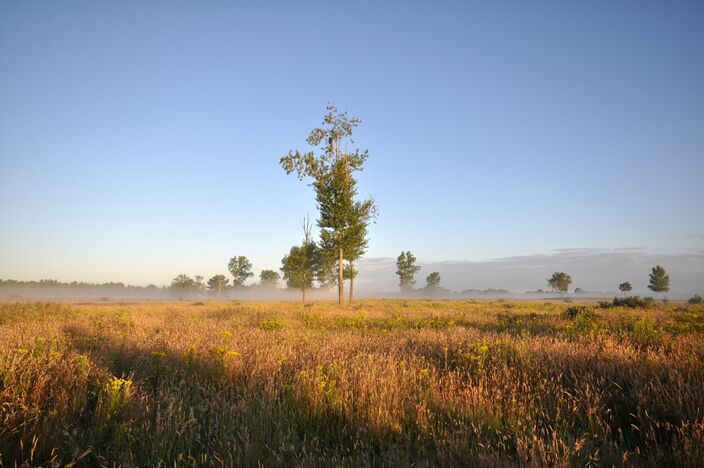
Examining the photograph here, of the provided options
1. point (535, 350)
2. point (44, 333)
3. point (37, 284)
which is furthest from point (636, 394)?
point (37, 284)

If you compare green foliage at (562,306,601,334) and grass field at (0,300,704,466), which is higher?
grass field at (0,300,704,466)

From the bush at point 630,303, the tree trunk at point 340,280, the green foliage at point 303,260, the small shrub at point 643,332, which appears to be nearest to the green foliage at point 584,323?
the small shrub at point 643,332

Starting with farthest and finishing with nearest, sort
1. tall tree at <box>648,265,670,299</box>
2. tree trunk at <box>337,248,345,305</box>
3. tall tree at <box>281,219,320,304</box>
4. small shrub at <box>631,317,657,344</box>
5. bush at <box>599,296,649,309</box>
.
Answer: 1. tall tree at <box>648,265,670,299</box>
2. tall tree at <box>281,219,320,304</box>
3. tree trunk at <box>337,248,345,305</box>
4. bush at <box>599,296,649,309</box>
5. small shrub at <box>631,317,657,344</box>

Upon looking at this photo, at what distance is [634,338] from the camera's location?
692cm

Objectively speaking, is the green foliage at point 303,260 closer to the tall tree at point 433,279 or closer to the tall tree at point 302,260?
the tall tree at point 302,260

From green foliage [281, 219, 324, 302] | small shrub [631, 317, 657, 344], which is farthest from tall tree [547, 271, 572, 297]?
small shrub [631, 317, 657, 344]

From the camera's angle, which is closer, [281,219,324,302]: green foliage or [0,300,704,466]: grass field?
[0,300,704,466]: grass field

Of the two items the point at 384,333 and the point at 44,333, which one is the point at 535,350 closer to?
the point at 384,333

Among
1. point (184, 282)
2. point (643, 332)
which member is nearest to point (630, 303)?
point (643, 332)

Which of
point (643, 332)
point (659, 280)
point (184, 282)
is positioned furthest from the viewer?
point (184, 282)

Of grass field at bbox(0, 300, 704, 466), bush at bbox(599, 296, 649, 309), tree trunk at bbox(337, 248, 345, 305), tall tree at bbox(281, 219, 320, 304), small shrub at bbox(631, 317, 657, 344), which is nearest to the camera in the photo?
grass field at bbox(0, 300, 704, 466)

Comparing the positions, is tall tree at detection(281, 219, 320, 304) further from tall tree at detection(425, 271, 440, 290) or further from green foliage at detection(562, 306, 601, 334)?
tall tree at detection(425, 271, 440, 290)

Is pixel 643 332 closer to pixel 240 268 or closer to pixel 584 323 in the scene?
pixel 584 323

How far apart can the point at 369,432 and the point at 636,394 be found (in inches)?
110
